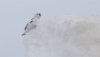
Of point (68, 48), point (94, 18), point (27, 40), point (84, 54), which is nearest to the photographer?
point (84, 54)

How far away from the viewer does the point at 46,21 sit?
155 inches

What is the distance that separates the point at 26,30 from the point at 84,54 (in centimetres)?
223

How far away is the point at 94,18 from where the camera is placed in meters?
3.37

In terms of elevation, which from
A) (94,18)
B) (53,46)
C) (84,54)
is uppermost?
(94,18)

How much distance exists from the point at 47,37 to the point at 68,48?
792mm

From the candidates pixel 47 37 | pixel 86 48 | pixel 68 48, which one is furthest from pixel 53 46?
pixel 86 48

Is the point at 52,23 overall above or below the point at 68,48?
above

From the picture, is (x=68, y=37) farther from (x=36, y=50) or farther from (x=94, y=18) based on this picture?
(x=36, y=50)

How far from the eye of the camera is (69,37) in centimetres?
306

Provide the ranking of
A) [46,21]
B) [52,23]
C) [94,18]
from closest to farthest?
1. [94,18]
2. [52,23]
3. [46,21]

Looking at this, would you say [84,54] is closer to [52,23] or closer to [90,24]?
[90,24]

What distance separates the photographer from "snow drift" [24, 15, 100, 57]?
284 cm

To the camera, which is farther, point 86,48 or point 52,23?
point 52,23

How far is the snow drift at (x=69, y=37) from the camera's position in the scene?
284 cm
